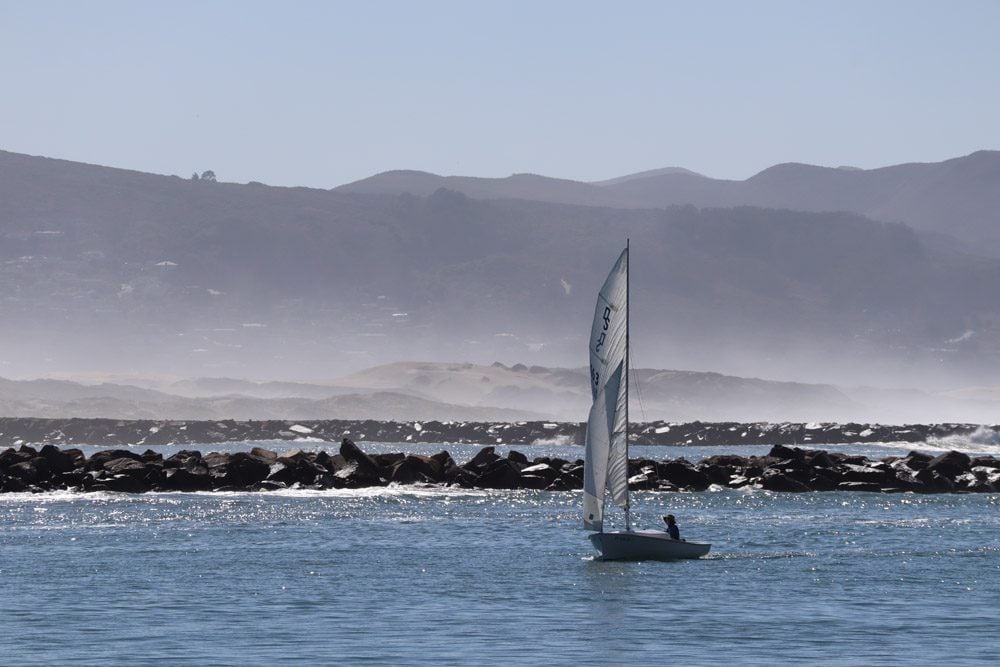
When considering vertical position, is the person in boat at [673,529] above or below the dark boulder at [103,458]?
below

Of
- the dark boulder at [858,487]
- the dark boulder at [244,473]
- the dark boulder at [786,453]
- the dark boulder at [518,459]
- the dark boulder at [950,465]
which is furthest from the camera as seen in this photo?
the dark boulder at [786,453]

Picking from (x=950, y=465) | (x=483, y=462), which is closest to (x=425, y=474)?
(x=483, y=462)

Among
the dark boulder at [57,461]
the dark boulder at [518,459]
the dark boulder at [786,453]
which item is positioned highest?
the dark boulder at [786,453]

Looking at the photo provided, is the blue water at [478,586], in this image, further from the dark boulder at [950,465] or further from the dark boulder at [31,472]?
the dark boulder at [950,465]

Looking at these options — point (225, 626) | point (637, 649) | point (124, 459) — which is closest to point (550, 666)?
point (637, 649)

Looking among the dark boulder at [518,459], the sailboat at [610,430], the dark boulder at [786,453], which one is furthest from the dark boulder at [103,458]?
the sailboat at [610,430]

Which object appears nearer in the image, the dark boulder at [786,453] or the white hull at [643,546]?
the white hull at [643,546]

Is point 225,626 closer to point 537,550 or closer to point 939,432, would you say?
point 537,550

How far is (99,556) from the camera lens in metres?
43.9

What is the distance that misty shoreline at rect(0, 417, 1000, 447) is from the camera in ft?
439

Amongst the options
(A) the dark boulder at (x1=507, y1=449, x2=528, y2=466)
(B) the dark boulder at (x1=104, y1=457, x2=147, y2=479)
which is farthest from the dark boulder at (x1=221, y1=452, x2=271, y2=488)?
(A) the dark boulder at (x1=507, y1=449, x2=528, y2=466)

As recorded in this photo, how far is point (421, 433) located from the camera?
142 meters

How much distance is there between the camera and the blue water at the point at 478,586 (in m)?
29.6

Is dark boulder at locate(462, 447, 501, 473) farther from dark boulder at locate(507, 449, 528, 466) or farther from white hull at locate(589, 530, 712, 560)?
white hull at locate(589, 530, 712, 560)
